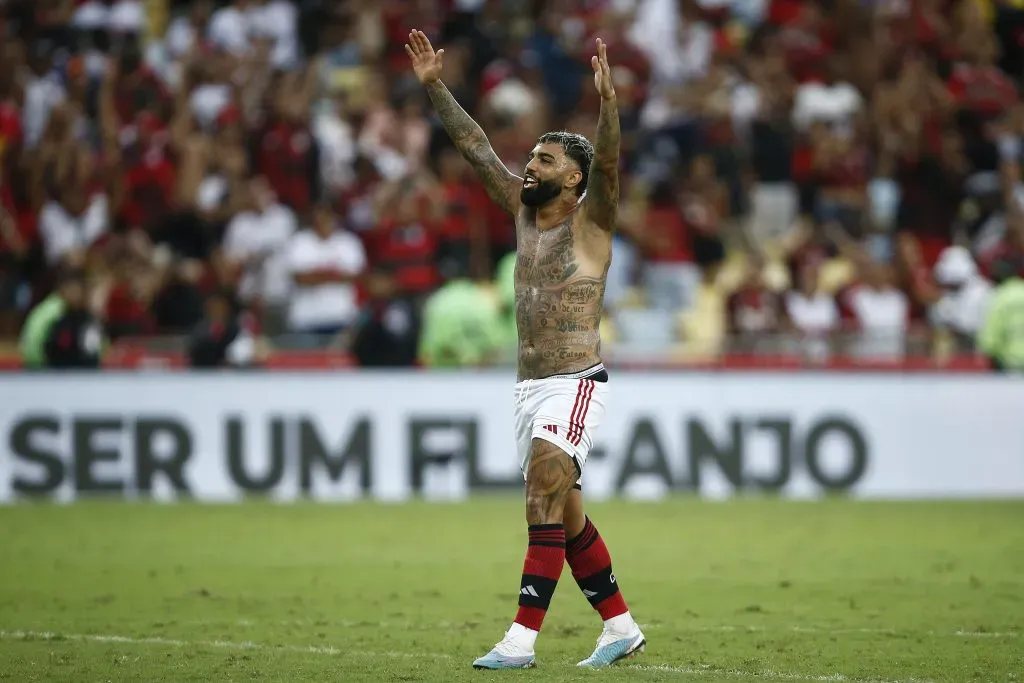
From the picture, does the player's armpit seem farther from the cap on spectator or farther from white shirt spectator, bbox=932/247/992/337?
the cap on spectator

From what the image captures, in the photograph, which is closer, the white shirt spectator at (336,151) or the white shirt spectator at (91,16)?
the white shirt spectator at (336,151)

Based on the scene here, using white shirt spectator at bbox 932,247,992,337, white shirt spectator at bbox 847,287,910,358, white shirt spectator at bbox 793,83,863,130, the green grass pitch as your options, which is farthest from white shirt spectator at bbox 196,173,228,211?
white shirt spectator at bbox 932,247,992,337

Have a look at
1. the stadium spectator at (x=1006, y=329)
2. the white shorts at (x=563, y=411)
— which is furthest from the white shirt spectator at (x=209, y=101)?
the white shorts at (x=563, y=411)

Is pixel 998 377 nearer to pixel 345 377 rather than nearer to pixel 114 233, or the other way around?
pixel 345 377

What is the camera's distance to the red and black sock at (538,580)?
7.32m

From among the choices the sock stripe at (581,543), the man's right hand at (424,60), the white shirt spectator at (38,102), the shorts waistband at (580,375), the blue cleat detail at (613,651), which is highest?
the white shirt spectator at (38,102)

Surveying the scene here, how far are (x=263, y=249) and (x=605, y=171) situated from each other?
444 inches

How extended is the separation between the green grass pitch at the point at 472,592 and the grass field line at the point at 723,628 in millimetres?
22

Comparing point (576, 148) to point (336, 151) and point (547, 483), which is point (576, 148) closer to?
point (547, 483)

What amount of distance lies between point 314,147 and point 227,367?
12.8ft

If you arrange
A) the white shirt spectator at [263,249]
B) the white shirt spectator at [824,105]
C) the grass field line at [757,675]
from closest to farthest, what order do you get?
the grass field line at [757,675]
the white shirt spectator at [263,249]
the white shirt spectator at [824,105]

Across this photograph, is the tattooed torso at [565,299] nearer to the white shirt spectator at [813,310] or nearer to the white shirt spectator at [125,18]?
the white shirt spectator at [813,310]

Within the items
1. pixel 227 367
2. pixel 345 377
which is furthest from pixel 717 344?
pixel 227 367

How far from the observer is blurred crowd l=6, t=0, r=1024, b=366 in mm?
17219
